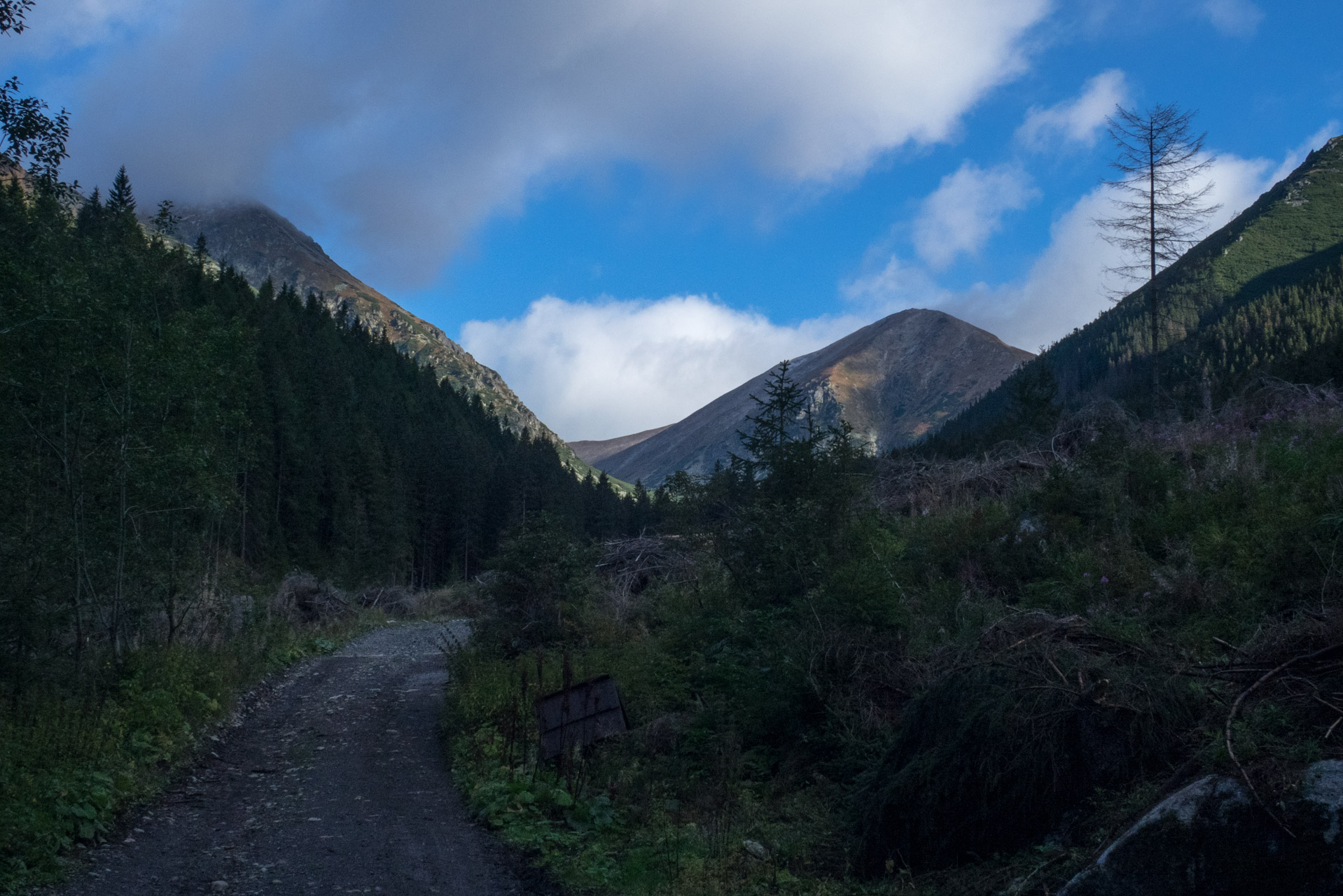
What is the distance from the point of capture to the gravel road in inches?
260

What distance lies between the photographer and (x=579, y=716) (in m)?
9.47

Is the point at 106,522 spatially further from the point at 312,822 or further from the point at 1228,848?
the point at 1228,848

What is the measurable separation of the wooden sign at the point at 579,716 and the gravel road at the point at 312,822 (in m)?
1.22

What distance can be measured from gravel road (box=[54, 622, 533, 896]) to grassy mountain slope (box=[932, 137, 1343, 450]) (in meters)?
18.0

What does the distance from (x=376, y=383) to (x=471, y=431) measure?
14172 mm

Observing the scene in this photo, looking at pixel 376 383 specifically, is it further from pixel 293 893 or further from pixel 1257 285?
pixel 1257 285

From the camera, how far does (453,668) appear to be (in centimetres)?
1498

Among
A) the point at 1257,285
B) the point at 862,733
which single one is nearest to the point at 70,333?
the point at 862,733

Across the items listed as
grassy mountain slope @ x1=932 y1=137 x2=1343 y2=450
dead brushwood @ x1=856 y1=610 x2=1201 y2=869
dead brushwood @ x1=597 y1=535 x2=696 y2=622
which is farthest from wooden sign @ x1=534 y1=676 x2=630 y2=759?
grassy mountain slope @ x1=932 y1=137 x2=1343 y2=450

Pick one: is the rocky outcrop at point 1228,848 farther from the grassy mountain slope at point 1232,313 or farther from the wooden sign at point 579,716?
the grassy mountain slope at point 1232,313

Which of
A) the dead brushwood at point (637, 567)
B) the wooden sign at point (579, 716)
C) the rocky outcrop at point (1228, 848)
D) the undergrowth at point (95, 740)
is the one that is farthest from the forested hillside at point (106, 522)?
the rocky outcrop at point (1228, 848)

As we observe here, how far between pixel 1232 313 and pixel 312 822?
356 ft

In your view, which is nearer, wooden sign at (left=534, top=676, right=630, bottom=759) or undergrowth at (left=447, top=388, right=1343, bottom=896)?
undergrowth at (left=447, top=388, right=1343, bottom=896)

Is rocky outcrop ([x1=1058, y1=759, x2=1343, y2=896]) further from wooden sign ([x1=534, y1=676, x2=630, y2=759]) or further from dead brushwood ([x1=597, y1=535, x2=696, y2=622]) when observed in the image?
dead brushwood ([x1=597, y1=535, x2=696, y2=622])
